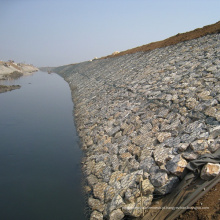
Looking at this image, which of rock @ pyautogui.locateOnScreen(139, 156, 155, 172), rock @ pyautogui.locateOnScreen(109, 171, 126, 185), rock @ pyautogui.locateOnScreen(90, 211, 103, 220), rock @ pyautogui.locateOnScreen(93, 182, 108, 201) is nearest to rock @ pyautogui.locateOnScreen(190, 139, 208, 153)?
rock @ pyautogui.locateOnScreen(139, 156, 155, 172)

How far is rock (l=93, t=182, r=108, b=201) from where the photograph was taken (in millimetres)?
6664

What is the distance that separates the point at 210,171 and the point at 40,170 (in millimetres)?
7142

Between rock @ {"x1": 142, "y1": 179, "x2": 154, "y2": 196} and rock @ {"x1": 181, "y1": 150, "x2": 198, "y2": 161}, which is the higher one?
rock @ {"x1": 181, "y1": 150, "x2": 198, "y2": 161}

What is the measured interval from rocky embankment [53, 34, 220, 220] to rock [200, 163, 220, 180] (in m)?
0.72

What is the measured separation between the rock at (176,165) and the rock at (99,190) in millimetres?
2457

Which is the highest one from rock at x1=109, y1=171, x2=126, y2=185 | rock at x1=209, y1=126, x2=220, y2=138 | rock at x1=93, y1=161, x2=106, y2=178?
rock at x1=209, y1=126, x2=220, y2=138

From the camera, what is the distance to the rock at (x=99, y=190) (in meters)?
6.66

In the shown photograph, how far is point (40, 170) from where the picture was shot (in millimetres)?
9008

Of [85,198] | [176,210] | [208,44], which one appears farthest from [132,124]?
[208,44]

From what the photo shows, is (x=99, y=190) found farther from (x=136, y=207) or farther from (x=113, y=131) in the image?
(x=113, y=131)

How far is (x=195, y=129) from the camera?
6.57 m

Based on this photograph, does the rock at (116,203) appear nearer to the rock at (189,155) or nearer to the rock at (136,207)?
the rock at (136,207)

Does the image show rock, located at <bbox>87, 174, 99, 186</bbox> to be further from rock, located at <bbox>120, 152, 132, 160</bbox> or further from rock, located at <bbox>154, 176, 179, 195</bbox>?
rock, located at <bbox>154, 176, 179, 195</bbox>

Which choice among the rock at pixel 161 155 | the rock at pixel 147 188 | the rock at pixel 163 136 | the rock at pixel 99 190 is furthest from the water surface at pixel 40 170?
the rock at pixel 163 136
